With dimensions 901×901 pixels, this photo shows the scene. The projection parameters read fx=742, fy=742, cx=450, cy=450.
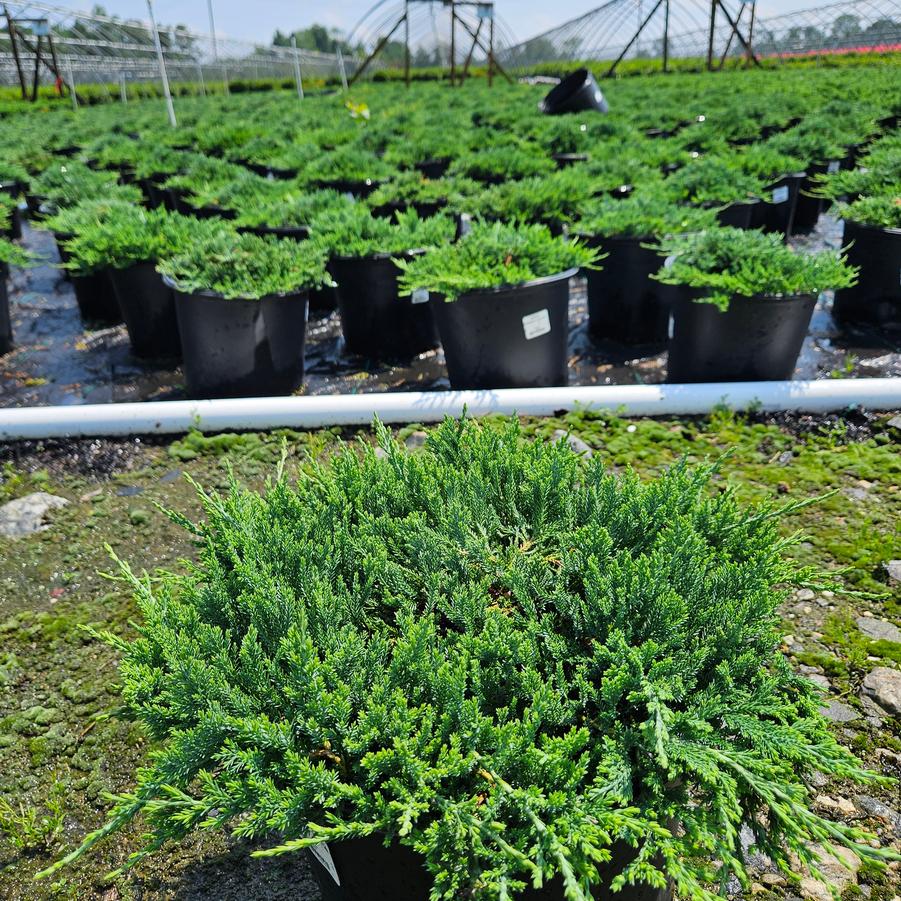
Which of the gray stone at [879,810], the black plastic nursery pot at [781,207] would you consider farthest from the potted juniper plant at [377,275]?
the gray stone at [879,810]

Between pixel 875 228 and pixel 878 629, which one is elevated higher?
pixel 875 228

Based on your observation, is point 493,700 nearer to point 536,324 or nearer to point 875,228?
point 536,324

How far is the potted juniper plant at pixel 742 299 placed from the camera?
4.12 meters


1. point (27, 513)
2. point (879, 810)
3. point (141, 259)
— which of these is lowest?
point (879, 810)

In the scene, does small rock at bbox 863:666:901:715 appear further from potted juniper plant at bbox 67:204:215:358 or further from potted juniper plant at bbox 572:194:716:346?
potted juniper plant at bbox 67:204:215:358

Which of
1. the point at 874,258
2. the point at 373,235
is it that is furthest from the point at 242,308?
the point at 874,258

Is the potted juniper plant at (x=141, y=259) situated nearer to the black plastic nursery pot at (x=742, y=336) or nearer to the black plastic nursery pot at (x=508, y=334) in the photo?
the black plastic nursery pot at (x=508, y=334)

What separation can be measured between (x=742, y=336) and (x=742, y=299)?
23 centimetres

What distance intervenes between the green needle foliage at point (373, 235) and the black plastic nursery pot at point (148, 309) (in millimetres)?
1274

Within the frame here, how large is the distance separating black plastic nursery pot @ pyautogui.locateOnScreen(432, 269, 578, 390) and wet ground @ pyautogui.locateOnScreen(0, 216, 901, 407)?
54cm

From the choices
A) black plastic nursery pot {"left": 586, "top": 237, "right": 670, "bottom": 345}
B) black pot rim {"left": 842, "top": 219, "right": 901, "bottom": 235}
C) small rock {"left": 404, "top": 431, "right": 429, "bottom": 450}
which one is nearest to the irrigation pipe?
small rock {"left": 404, "top": 431, "right": 429, "bottom": 450}

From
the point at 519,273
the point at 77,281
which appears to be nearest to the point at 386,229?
the point at 519,273

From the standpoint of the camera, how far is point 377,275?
5375mm

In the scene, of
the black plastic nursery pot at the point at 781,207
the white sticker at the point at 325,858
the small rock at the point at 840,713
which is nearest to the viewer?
the white sticker at the point at 325,858
